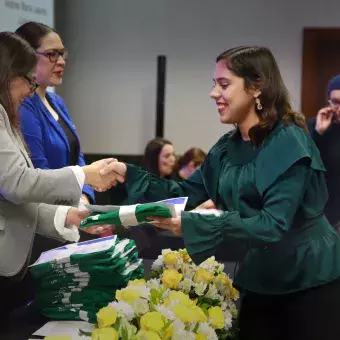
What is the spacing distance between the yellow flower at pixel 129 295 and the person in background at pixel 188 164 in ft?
10.7

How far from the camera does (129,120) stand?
18.3 feet

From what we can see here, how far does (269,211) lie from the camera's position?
4.72 ft

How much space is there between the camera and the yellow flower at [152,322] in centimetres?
118

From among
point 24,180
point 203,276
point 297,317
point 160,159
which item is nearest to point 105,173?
point 24,180

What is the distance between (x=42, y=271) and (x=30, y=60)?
0.59 m

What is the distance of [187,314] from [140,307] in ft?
0.32

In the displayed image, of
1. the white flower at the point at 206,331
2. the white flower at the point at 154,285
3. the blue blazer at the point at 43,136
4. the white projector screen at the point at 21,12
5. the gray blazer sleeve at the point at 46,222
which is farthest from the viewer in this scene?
the white projector screen at the point at 21,12

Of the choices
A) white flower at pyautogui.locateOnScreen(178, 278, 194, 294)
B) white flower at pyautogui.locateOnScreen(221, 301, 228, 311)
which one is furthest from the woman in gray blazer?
white flower at pyautogui.locateOnScreen(221, 301, 228, 311)

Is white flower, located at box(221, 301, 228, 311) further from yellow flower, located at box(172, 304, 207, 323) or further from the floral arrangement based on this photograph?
yellow flower, located at box(172, 304, 207, 323)

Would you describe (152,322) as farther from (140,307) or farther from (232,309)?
(232,309)

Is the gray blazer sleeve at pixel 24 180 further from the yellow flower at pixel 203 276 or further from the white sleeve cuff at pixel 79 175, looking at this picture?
the yellow flower at pixel 203 276

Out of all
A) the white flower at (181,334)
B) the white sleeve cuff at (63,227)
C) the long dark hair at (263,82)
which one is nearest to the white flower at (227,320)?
the white flower at (181,334)

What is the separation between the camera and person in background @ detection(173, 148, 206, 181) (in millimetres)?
4613

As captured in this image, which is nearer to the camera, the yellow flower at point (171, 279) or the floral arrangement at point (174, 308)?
the floral arrangement at point (174, 308)
